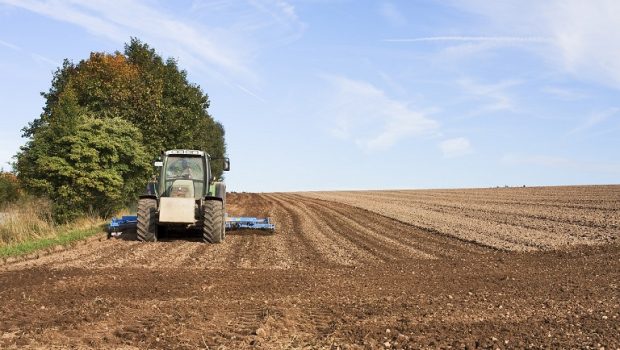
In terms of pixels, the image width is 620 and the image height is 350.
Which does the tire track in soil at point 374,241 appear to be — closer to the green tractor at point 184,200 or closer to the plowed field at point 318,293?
the plowed field at point 318,293

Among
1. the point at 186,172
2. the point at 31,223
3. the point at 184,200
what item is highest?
the point at 186,172

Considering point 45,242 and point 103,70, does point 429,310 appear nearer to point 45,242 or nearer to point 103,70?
point 45,242

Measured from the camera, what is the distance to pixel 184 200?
52.6 feet

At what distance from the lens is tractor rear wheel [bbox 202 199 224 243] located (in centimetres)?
1633

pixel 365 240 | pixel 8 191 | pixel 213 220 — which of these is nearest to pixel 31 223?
pixel 213 220

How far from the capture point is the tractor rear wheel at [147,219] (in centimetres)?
1656

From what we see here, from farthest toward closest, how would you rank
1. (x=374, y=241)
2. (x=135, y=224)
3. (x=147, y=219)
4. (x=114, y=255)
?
1. (x=135, y=224)
2. (x=374, y=241)
3. (x=147, y=219)
4. (x=114, y=255)

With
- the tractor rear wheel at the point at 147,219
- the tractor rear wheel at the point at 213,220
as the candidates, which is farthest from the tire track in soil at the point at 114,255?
the tractor rear wheel at the point at 213,220

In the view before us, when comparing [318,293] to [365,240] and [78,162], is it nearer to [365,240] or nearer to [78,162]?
[365,240]

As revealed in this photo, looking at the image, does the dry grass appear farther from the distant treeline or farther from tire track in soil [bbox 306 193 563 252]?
tire track in soil [bbox 306 193 563 252]

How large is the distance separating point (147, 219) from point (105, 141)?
818cm

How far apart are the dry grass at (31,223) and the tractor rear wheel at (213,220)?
17.9 ft

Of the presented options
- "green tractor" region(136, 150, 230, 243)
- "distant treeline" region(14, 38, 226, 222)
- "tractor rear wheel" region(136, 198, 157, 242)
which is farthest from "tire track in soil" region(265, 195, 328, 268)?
"distant treeline" region(14, 38, 226, 222)

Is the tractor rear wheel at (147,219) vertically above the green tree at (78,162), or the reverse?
the green tree at (78,162)
